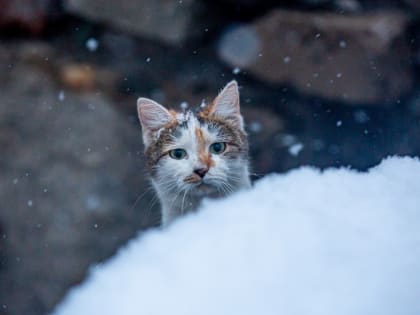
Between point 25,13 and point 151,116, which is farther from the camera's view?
point 25,13

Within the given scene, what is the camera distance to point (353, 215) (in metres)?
0.85

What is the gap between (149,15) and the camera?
1.15 m

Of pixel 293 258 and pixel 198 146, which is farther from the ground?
pixel 198 146

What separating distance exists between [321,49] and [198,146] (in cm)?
44

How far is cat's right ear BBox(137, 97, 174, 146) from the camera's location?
96cm

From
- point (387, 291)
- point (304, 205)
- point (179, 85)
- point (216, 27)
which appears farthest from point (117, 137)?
point (387, 291)

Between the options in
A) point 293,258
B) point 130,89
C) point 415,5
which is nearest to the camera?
point 293,258

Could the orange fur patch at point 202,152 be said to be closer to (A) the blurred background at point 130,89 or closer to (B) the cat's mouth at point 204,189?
(B) the cat's mouth at point 204,189

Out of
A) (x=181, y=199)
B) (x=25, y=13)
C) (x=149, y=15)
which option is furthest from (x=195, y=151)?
(x=25, y=13)

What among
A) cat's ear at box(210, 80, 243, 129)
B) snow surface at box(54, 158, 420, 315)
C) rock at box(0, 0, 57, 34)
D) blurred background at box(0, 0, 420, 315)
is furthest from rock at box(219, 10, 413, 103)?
rock at box(0, 0, 57, 34)

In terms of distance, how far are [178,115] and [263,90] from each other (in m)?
0.29

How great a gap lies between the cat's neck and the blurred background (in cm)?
12

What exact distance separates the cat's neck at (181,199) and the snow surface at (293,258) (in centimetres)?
5

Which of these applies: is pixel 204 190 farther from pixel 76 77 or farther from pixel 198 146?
pixel 76 77
